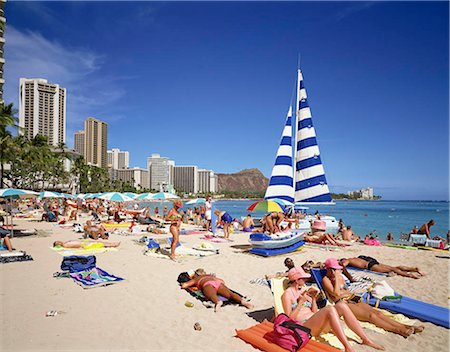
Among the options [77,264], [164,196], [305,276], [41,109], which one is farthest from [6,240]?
[41,109]

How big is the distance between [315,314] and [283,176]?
1480 cm

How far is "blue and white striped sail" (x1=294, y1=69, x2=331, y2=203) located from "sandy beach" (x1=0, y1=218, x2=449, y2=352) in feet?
33.1

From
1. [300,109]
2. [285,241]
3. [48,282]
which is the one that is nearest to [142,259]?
[48,282]

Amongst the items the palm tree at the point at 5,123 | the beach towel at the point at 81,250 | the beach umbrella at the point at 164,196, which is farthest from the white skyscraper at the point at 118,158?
the beach towel at the point at 81,250

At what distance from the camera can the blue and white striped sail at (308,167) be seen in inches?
734

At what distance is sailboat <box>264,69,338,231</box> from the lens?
18250 mm

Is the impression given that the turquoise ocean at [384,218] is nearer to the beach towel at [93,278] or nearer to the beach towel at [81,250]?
the beach towel at [81,250]

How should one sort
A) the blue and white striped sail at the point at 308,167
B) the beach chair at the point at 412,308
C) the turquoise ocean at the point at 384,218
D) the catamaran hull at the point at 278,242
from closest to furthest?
the beach chair at the point at 412,308 < the catamaran hull at the point at 278,242 < the blue and white striped sail at the point at 308,167 < the turquoise ocean at the point at 384,218

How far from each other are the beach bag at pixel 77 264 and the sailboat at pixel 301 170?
12.5 m

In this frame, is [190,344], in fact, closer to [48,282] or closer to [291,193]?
[48,282]

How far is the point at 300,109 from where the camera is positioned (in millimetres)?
19734

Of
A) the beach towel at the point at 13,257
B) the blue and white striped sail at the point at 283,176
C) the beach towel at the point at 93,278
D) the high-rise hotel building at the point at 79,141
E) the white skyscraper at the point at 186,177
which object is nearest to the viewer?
the beach towel at the point at 93,278

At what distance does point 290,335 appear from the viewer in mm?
3549

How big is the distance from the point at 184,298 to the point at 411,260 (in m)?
7.73
